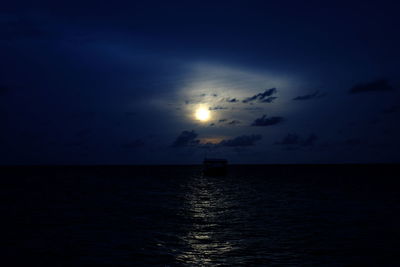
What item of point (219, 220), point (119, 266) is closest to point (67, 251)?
point (119, 266)

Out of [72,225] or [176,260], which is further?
[72,225]

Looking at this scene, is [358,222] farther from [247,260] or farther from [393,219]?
[247,260]

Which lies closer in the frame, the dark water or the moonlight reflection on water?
the dark water

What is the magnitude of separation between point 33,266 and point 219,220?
1845 centimetres

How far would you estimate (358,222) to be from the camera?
33312 millimetres

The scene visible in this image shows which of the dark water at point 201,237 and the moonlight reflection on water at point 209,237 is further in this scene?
the moonlight reflection on water at point 209,237

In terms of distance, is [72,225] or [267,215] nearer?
[72,225]

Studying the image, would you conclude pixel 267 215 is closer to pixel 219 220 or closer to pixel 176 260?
pixel 219 220

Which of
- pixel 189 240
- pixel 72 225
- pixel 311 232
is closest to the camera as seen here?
pixel 189 240

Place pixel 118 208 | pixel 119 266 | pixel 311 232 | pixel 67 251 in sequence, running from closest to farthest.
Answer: pixel 119 266 < pixel 67 251 < pixel 311 232 < pixel 118 208

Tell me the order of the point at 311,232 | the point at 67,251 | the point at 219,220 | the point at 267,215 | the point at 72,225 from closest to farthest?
the point at 67,251
the point at 311,232
the point at 72,225
the point at 219,220
the point at 267,215

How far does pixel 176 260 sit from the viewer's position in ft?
65.2

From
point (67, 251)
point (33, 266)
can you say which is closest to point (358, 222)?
point (67, 251)

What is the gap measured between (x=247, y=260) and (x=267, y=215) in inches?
716
